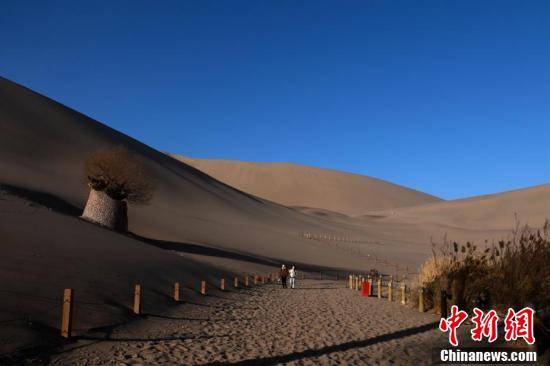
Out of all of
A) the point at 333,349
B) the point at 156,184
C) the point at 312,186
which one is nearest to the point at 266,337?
the point at 333,349

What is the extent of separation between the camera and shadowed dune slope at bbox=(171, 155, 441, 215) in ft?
496

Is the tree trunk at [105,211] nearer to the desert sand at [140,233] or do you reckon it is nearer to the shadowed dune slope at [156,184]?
the desert sand at [140,233]

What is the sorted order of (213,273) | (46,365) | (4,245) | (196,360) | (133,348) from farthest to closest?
(213,273)
(4,245)
(133,348)
(196,360)
(46,365)

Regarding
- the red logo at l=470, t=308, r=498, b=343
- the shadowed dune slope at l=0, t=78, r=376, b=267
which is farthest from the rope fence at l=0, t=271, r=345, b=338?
the shadowed dune slope at l=0, t=78, r=376, b=267

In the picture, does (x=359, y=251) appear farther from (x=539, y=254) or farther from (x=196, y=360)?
(x=196, y=360)

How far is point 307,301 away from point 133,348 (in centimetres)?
995

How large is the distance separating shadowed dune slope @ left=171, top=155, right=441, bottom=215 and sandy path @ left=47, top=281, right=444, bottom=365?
129 metres

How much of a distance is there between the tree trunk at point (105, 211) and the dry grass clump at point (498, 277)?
1610 centimetres

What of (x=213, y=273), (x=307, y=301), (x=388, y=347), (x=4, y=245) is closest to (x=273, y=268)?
(x=213, y=273)

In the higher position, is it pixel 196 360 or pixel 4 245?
pixel 4 245

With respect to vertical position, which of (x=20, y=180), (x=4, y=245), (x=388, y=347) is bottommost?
(x=388, y=347)

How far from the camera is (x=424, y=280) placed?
53.9 feet

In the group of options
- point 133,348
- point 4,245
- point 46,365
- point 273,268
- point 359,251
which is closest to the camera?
point 46,365

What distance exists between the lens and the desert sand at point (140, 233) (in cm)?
1182
